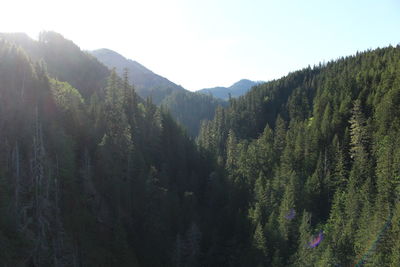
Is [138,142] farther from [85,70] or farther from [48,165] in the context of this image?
[85,70]

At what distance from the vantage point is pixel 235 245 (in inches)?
2283

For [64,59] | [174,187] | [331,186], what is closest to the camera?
[331,186]

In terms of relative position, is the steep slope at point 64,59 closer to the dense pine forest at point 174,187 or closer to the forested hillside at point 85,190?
the dense pine forest at point 174,187

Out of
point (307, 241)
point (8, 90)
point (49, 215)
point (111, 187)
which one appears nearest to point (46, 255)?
point (49, 215)

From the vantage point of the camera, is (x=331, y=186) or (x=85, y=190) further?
(x=331, y=186)

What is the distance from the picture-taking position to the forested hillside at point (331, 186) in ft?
143

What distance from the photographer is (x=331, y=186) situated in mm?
62281

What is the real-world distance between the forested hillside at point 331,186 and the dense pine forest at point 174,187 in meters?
0.23

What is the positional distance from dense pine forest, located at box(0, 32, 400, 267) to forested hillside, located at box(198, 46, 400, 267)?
0.77 feet

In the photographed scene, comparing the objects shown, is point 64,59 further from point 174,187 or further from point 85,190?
point 85,190

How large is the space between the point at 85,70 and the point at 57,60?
942cm

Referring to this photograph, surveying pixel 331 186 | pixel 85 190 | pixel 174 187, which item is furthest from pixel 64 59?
pixel 331 186

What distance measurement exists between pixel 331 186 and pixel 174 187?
30997 millimetres

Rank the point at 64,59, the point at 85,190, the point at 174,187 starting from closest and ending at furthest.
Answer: the point at 85,190, the point at 174,187, the point at 64,59
